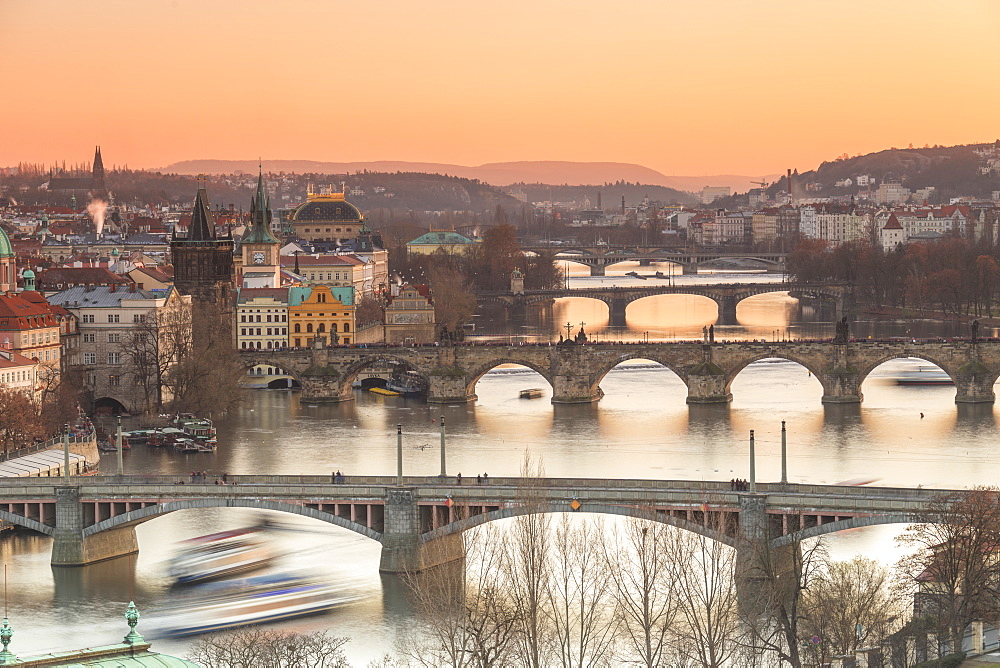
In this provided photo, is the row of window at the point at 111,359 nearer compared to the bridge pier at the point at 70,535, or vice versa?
the bridge pier at the point at 70,535

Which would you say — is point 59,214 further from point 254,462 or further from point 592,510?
point 592,510

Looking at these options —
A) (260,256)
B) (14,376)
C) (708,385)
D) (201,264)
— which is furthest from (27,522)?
(260,256)

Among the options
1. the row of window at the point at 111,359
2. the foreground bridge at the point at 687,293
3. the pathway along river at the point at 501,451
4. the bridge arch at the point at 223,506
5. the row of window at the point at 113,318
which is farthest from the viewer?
the foreground bridge at the point at 687,293

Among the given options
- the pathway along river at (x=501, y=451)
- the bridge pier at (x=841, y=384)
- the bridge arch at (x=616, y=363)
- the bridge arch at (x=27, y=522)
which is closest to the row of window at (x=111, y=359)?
the pathway along river at (x=501, y=451)

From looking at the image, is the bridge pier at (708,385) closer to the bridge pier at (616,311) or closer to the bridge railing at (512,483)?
the bridge railing at (512,483)

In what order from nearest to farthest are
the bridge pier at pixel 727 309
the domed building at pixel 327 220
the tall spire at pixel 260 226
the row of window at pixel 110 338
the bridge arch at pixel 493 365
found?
the row of window at pixel 110 338 < the bridge arch at pixel 493 365 < the tall spire at pixel 260 226 < the bridge pier at pixel 727 309 < the domed building at pixel 327 220

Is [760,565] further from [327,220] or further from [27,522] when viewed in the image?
[327,220]

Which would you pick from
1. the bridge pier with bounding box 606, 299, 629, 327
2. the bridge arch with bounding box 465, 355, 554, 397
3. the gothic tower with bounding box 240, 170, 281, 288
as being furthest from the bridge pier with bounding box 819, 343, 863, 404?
the bridge pier with bounding box 606, 299, 629, 327

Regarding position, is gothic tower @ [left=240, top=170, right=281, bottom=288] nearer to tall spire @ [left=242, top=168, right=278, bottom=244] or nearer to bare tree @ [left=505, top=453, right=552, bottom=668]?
tall spire @ [left=242, top=168, right=278, bottom=244]
